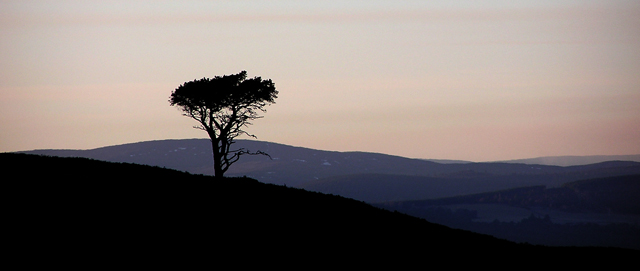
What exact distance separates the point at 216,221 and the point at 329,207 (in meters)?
11.2

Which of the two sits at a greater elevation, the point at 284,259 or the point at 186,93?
the point at 186,93

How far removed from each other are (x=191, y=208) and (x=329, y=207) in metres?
11.3

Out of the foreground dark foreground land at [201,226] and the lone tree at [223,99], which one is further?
the lone tree at [223,99]

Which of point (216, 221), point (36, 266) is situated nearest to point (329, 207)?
point (216, 221)

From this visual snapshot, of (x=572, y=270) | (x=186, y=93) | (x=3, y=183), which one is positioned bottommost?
(x=572, y=270)

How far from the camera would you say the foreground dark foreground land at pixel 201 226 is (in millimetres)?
31922

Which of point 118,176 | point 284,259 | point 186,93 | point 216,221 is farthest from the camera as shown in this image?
point 186,93

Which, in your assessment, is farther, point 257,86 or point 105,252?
point 257,86

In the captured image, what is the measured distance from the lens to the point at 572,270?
39406 millimetres

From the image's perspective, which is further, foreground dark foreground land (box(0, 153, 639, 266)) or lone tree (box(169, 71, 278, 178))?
lone tree (box(169, 71, 278, 178))

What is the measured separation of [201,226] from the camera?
121 feet

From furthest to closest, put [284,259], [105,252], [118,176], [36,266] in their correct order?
[118,176], [284,259], [105,252], [36,266]

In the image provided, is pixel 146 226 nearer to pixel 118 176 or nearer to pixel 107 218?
pixel 107 218

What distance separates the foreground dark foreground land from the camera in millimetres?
31922
